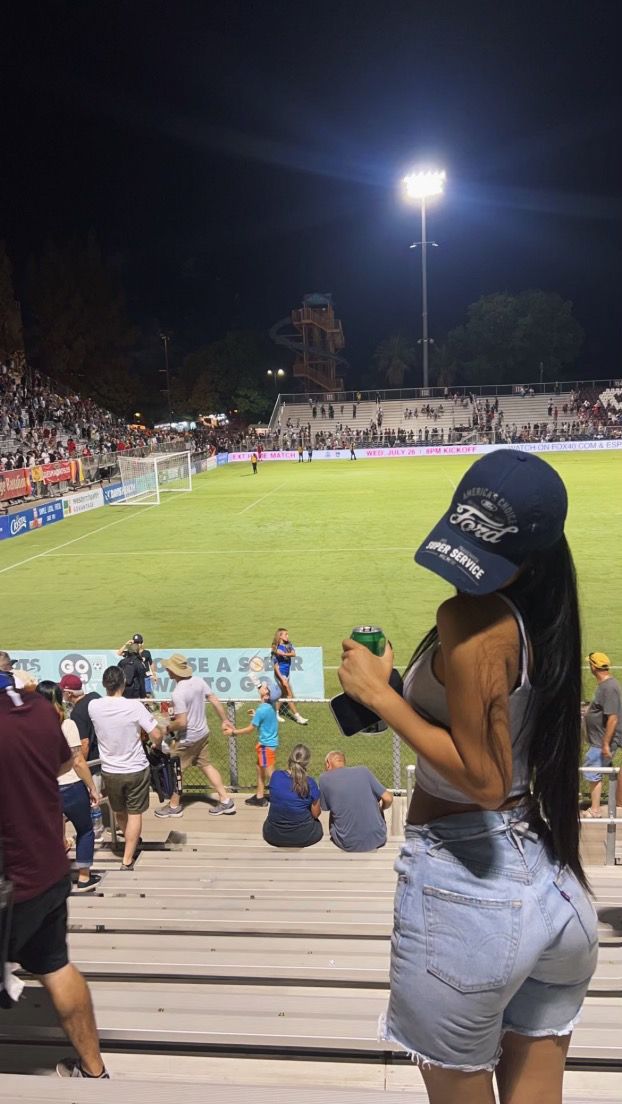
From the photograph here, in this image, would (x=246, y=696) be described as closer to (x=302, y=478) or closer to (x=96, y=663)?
(x=96, y=663)

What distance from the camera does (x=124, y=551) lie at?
24.4 metres

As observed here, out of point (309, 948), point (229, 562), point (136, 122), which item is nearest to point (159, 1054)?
point (309, 948)

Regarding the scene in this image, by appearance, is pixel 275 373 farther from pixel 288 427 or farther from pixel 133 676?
pixel 133 676

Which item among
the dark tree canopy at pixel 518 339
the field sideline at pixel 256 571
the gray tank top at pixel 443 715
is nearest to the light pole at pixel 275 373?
the dark tree canopy at pixel 518 339

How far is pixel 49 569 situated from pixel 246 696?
1361 centimetres

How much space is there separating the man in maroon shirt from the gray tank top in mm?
1991

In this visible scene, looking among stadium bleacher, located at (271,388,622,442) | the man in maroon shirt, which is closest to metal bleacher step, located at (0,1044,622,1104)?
the man in maroon shirt

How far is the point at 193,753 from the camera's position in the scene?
26.4 ft

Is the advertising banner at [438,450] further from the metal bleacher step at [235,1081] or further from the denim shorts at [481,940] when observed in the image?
the denim shorts at [481,940]

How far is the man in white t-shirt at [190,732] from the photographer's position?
7898 mm

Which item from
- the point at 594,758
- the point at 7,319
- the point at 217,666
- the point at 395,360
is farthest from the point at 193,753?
the point at 395,360

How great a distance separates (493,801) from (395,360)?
91.6m

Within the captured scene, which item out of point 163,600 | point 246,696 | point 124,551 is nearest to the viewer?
point 246,696

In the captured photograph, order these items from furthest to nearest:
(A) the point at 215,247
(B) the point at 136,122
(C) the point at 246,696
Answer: (A) the point at 215,247, (B) the point at 136,122, (C) the point at 246,696
